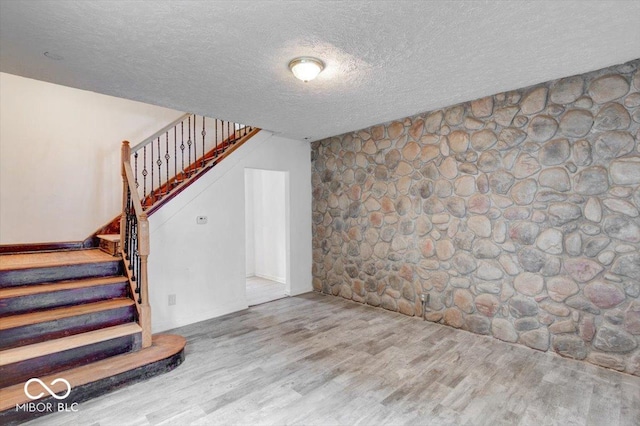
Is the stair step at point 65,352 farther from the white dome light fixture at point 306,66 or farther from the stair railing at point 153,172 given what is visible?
the white dome light fixture at point 306,66

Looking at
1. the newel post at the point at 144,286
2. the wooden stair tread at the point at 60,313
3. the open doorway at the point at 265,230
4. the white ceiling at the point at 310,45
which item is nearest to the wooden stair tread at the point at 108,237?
the wooden stair tread at the point at 60,313

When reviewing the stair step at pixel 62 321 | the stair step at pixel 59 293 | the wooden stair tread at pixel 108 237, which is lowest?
the stair step at pixel 62 321

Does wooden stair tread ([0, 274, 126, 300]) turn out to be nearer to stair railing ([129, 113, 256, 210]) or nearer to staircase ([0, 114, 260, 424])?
staircase ([0, 114, 260, 424])

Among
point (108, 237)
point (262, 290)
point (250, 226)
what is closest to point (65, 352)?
point (108, 237)

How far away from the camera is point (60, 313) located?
261 centimetres

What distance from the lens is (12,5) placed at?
5.49 feet

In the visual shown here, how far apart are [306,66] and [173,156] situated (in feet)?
11.2

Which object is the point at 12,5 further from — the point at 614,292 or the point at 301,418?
the point at 614,292

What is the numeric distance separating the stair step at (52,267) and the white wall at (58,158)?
593 mm

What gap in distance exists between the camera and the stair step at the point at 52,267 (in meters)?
2.74

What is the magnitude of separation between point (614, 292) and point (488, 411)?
1536 mm

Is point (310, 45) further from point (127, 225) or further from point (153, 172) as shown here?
point (153, 172)

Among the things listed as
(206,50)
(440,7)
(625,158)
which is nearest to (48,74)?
(206,50)

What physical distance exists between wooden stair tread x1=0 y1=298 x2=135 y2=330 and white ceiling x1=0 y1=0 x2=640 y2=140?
2000 millimetres
